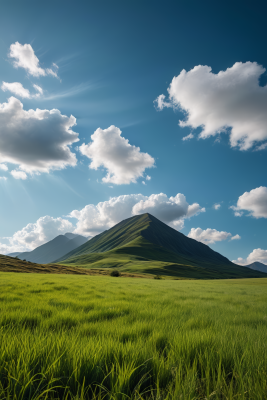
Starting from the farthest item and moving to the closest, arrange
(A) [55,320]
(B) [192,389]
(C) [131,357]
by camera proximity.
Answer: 1. (A) [55,320]
2. (C) [131,357]
3. (B) [192,389]

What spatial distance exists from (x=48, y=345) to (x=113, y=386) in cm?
101

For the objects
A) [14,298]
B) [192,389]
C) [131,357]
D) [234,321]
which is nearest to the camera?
[192,389]

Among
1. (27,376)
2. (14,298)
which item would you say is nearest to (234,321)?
(27,376)

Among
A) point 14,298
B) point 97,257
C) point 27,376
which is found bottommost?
point 97,257

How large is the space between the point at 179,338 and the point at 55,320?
2.55 m

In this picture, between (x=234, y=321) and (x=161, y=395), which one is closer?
(x=161, y=395)

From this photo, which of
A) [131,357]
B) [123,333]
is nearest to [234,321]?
[123,333]

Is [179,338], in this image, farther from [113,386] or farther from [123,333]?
[113,386]

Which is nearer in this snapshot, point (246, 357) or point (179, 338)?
point (246, 357)

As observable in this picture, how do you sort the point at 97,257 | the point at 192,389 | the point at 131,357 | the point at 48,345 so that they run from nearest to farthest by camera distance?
the point at 192,389 < the point at 131,357 < the point at 48,345 < the point at 97,257

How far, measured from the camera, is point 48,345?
2100 millimetres

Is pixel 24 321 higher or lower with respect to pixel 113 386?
lower

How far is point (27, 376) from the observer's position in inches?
58.5

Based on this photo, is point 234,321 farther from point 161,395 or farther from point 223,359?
point 161,395
